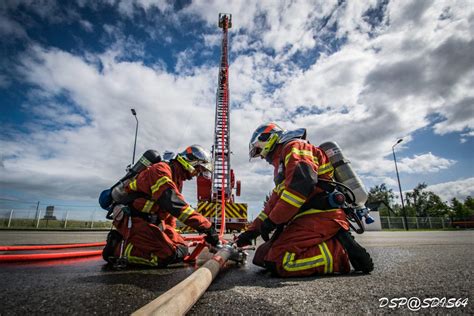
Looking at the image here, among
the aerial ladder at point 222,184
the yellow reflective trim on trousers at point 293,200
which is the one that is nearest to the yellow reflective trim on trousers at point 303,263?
the yellow reflective trim on trousers at point 293,200

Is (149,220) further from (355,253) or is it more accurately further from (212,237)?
(355,253)

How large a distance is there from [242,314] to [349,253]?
147 centimetres

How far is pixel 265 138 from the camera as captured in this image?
124 inches

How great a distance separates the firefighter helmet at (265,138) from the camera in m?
3.08

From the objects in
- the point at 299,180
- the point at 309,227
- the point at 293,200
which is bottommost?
the point at 309,227

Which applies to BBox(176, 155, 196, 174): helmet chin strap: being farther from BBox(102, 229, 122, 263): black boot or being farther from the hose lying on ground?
the hose lying on ground

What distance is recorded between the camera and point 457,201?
5453cm

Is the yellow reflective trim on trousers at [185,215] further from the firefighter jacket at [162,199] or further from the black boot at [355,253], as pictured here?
the black boot at [355,253]

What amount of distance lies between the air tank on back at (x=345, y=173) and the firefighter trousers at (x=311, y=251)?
0.62 m

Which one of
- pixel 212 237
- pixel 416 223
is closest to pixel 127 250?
pixel 212 237

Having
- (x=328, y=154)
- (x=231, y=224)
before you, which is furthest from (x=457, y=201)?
(x=328, y=154)

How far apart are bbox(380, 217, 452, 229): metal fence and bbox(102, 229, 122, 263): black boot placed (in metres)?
33.0

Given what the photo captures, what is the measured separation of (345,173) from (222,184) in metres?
5.46

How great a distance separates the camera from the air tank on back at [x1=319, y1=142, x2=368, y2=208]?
2.78 metres
